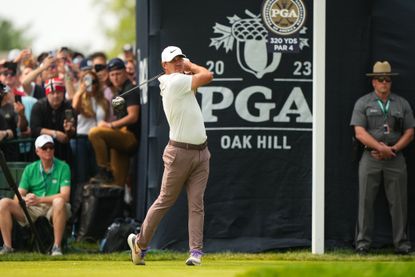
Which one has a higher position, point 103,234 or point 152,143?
point 152,143

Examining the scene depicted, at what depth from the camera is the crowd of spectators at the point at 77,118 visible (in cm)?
1792

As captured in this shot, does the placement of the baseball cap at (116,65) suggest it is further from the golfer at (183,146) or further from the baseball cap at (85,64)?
the golfer at (183,146)

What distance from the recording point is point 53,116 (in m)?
18.0

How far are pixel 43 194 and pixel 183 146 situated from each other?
352 centimetres

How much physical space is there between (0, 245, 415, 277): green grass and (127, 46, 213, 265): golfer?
51 cm

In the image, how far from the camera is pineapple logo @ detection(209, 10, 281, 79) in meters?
16.7

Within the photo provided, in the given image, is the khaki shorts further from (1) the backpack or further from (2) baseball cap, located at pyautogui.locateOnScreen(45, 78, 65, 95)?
(2) baseball cap, located at pyautogui.locateOnScreen(45, 78, 65, 95)

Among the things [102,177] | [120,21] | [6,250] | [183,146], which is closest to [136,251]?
[183,146]

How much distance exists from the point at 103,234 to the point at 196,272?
4898mm

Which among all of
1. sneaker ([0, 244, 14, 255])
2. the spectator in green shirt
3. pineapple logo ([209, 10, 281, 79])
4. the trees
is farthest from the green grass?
the trees

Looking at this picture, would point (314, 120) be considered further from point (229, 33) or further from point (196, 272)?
point (196, 272)

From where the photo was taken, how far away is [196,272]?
13.2 m

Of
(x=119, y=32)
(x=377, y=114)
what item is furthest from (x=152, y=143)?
(x=119, y=32)

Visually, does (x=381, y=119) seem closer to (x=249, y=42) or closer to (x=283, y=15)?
(x=283, y=15)
